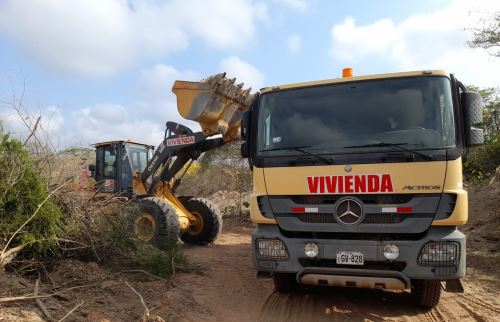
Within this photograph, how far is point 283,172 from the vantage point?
4.96m

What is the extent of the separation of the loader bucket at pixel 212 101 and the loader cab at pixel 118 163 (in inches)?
121

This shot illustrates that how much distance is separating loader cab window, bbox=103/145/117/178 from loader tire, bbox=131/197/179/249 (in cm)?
281

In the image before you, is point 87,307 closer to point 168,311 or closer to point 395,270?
point 168,311

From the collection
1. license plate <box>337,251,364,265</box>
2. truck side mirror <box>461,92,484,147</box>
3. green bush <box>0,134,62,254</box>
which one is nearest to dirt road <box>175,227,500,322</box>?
license plate <box>337,251,364,265</box>

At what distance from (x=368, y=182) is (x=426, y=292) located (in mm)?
1632

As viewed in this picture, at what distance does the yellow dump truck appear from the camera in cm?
440

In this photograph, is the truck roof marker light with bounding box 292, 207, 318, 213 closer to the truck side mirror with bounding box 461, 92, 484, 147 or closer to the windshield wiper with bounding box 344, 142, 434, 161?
the windshield wiper with bounding box 344, 142, 434, 161

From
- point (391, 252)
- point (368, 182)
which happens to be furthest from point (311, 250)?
point (368, 182)

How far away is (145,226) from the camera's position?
8422 mm

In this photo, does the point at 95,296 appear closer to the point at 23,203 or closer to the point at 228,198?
the point at 23,203

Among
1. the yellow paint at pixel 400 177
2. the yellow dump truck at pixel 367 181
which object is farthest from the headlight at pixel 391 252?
the yellow paint at pixel 400 177

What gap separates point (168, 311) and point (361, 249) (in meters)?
2.24

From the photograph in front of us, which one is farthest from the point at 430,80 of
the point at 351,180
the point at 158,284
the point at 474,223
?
the point at 474,223

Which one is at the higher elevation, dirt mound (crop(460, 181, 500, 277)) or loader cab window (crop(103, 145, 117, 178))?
loader cab window (crop(103, 145, 117, 178))
